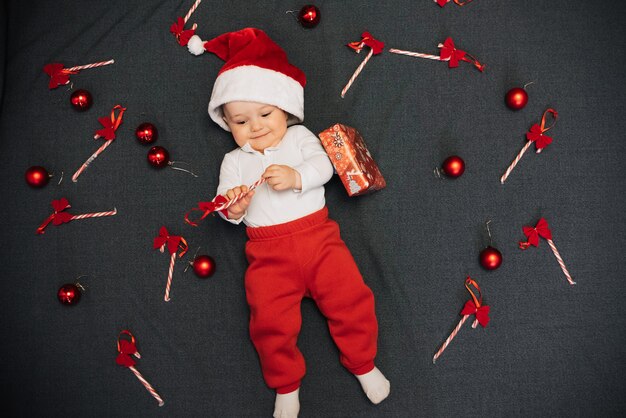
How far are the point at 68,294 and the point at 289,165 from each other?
2.54ft

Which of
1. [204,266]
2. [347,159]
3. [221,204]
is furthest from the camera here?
[204,266]

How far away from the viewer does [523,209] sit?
1.59 meters

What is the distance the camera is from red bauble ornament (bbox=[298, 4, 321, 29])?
1621 millimetres

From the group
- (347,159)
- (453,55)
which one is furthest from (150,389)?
(453,55)

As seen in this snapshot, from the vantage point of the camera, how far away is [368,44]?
164 centimetres

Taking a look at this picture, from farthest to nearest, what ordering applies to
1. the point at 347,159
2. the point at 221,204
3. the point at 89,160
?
the point at 89,160
the point at 347,159
the point at 221,204

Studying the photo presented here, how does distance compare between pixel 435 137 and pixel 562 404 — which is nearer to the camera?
pixel 562 404

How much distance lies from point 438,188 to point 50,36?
4.50ft

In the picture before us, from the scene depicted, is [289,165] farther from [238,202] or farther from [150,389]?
[150,389]

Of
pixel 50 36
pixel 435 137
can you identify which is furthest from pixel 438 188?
pixel 50 36

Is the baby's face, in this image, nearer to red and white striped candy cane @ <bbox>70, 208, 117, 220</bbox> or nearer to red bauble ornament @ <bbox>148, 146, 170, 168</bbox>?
red bauble ornament @ <bbox>148, 146, 170, 168</bbox>

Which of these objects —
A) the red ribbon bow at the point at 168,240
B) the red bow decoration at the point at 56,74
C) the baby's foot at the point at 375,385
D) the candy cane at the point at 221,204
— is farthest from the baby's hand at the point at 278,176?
the red bow decoration at the point at 56,74

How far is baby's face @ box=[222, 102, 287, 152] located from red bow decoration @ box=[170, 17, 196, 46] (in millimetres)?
351

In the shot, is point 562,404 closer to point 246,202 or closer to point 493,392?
point 493,392
